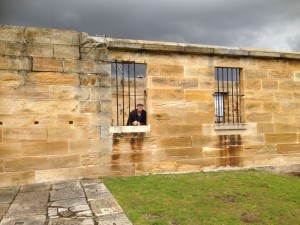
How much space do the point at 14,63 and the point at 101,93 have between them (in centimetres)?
180

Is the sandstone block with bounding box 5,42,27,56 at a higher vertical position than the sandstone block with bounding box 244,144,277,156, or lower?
higher

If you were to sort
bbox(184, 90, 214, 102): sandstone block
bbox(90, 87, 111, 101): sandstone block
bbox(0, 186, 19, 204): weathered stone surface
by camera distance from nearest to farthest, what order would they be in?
bbox(0, 186, 19, 204): weathered stone surface
bbox(90, 87, 111, 101): sandstone block
bbox(184, 90, 214, 102): sandstone block

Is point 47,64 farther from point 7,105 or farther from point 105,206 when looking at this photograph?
point 105,206

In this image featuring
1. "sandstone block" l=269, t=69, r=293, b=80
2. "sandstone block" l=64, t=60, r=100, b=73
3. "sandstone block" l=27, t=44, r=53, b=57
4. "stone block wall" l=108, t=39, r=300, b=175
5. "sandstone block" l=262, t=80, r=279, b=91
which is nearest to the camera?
"sandstone block" l=27, t=44, r=53, b=57

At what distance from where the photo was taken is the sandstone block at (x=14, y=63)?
5757 mm

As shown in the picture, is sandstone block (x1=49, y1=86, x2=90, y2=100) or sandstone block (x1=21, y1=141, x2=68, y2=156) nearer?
sandstone block (x1=21, y1=141, x2=68, y2=156)

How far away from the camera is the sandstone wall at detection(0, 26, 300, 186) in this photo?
19.2 ft

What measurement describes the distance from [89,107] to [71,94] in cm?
46

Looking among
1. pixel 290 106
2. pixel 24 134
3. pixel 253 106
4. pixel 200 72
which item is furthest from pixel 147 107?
pixel 290 106

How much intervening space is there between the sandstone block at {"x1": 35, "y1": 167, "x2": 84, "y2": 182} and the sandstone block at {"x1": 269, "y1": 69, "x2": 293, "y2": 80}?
544 cm

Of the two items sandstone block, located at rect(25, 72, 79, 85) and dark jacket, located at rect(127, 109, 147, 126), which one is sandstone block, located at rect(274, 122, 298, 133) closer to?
dark jacket, located at rect(127, 109, 147, 126)

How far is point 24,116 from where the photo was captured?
584 cm

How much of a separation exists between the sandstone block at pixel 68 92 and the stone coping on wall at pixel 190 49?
3.74 feet

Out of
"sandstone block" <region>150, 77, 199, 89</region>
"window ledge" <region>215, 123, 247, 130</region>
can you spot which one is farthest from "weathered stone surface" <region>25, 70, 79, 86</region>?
"window ledge" <region>215, 123, 247, 130</region>
